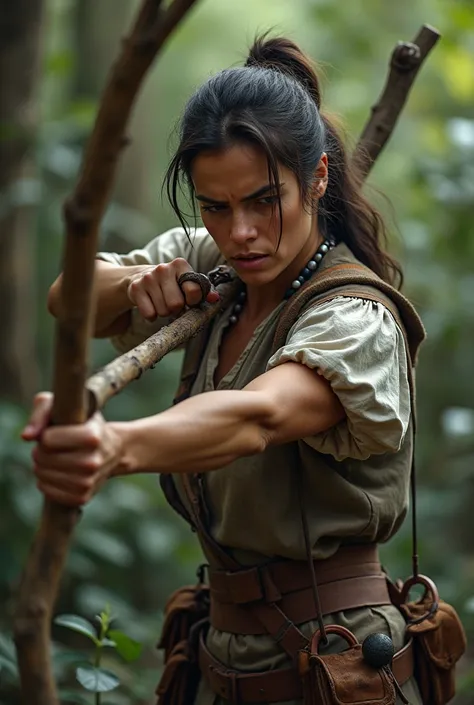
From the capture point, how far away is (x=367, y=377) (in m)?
2.04

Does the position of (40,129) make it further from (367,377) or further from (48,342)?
(367,377)

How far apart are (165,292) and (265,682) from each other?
930 millimetres

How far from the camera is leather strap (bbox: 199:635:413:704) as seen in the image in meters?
2.35

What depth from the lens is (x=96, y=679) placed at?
262 cm

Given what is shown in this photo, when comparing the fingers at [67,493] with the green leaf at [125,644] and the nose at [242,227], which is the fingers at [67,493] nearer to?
the nose at [242,227]

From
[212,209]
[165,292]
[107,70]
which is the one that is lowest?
[107,70]

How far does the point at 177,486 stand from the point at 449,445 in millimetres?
4345

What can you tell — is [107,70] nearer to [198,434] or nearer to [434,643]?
[434,643]

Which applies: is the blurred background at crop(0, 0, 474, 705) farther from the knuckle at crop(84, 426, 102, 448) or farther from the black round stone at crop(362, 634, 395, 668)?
the knuckle at crop(84, 426, 102, 448)

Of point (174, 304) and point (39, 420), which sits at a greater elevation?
point (39, 420)

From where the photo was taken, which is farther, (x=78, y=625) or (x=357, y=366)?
(x=78, y=625)

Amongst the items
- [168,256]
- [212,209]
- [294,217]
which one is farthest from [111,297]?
[294,217]

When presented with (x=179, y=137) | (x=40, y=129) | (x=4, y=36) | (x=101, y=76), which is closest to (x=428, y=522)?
(x=40, y=129)

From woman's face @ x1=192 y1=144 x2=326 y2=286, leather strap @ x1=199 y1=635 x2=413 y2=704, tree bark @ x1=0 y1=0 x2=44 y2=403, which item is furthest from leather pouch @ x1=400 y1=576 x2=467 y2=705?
tree bark @ x1=0 y1=0 x2=44 y2=403
